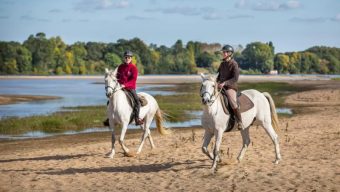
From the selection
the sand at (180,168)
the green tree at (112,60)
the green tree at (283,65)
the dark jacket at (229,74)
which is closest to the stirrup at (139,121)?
the sand at (180,168)

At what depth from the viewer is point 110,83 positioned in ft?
47.3

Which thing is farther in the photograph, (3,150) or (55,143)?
(55,143)

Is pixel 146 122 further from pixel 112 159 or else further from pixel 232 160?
pixel 232 160

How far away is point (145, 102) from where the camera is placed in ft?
52.5

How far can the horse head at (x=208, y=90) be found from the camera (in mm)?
11516

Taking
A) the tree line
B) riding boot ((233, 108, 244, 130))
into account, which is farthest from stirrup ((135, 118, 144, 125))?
the tree line

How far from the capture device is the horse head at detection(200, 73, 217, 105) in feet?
37.8

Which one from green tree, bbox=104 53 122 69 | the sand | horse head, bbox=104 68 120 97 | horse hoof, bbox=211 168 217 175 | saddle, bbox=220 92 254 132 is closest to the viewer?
the sand

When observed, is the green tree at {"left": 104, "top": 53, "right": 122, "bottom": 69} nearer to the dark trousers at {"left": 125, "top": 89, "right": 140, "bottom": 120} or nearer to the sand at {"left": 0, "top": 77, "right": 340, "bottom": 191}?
the sand at {"left": 0, "top": 77, "right": 340, "bottom": 191}

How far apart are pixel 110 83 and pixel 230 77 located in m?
3.64

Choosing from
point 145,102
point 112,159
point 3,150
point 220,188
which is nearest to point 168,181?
point 220,188

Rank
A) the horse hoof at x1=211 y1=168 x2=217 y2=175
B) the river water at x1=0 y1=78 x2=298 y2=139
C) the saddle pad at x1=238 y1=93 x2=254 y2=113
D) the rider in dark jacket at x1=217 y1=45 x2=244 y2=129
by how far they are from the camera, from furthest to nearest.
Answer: the river water at x1=0 y1=78 x2=298 y2=139 → the saddle pad at x1=238 y1=93 x2=254 y2=113 → the rider in dark jacket at x1=217 y1=45 x2=244 y2=129 → the horse hoof at x1=211 y1=168 x2=217 y2=175

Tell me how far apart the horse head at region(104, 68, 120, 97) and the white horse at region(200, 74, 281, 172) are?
11.1 ft

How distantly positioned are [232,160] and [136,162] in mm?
2746
